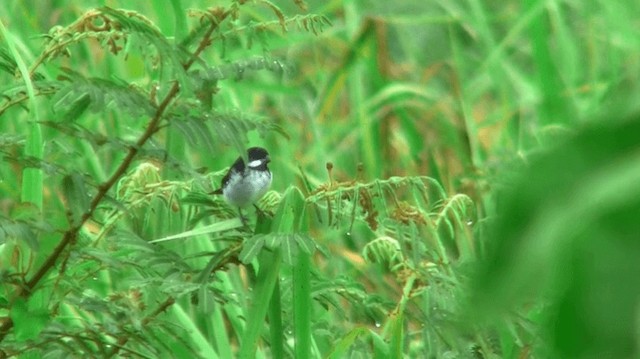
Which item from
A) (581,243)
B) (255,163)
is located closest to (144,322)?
(255,163)

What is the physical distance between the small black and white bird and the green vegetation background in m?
0.07

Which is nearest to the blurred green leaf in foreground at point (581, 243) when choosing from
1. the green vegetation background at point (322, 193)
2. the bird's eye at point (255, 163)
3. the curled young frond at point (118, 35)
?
the green vegetation background at point (322, 193)

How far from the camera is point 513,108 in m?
3.90

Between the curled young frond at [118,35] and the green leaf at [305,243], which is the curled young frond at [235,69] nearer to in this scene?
the curled young frond at [118,35]

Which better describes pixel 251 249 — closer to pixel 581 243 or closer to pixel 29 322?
pixel 29 322

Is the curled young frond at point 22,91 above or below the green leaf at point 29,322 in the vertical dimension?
above

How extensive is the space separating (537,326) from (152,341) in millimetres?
503

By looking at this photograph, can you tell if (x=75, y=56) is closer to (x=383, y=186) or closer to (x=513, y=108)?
(x=513, y=108)

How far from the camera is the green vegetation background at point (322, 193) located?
0.94ft

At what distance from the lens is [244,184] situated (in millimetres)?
1820

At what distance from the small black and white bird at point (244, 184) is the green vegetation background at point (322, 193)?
7cm

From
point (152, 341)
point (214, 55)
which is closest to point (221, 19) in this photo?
point (152, 341)

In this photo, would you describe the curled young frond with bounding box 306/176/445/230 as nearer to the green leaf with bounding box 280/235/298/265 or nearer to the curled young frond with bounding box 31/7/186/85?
the green leaf with bounding box 280/235/298/265

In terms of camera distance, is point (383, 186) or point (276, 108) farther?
point (276, 108)
